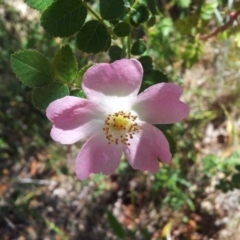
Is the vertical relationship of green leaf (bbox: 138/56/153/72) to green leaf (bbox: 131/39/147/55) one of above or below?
below

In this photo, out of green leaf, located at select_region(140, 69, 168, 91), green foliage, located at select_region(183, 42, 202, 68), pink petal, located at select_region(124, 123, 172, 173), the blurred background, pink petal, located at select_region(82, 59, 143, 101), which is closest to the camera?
pink petal, located at select_region(82, 59, 143, 101)

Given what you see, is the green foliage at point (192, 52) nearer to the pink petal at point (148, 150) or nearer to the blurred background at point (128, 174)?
the blurred background at point (128, 174)

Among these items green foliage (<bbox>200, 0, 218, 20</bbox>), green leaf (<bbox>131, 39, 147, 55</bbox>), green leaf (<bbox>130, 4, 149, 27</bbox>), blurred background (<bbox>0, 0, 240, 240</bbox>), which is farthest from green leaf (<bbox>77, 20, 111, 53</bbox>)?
blurred background (<bbox>0, 0, 240, 240</bbox>)

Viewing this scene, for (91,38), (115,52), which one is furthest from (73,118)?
(115,52)

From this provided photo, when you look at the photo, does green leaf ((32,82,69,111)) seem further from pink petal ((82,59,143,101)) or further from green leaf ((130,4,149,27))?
green leaf ((130,4,149,27))

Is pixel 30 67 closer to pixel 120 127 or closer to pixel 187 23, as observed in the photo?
pixel 120 127

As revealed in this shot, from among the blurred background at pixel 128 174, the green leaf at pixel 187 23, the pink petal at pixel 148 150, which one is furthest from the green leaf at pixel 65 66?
the blurred background at pixel 128 174

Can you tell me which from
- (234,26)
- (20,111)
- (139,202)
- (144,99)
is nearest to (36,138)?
(20,111)
